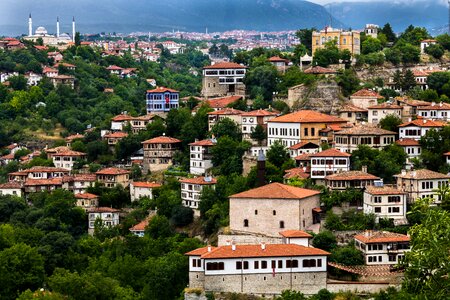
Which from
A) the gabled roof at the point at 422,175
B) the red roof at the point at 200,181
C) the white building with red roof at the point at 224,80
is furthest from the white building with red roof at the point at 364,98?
the gabled roof at the point at 422,175

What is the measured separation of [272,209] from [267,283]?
4.90 metres

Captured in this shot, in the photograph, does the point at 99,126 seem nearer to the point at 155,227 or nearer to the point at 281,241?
the point at 155,227

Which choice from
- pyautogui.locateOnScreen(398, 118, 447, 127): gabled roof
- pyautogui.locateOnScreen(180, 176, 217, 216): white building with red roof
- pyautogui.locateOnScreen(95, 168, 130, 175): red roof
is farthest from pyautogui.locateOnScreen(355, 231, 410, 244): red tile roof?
pyautogui.locateOnScreen(95, 168, 130, 175): red roof

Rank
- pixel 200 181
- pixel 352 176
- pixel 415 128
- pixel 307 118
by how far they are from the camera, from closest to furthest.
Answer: pixel 352 176, pixel 415 128, pixel 307 118, pixel 200 181

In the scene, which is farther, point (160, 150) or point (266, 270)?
point (160, 150)

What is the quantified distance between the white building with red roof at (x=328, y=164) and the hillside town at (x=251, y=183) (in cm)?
6

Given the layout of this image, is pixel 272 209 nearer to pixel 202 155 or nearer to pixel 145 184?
pixel 202 155

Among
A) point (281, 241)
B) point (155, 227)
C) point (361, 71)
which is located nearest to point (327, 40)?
point (361, 71)

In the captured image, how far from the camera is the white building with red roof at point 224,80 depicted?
6831 centimetres

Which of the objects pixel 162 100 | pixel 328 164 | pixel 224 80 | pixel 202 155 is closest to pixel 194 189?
pixel 202 155

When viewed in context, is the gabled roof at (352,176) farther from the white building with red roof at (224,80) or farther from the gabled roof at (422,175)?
the white building with red roof at (224,80)

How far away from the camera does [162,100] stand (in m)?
71.6

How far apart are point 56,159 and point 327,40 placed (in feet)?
62.3

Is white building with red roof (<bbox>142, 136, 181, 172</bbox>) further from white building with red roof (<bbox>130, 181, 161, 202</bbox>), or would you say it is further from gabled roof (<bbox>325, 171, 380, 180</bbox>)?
gabled roof (<bbox>325, 171, 380, 180</bbox>)
